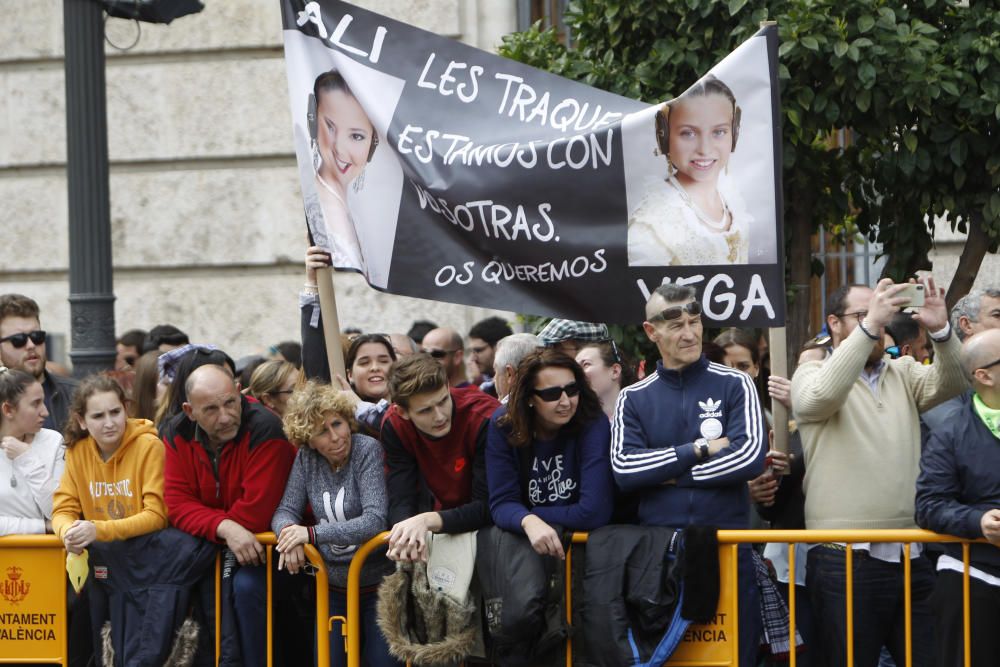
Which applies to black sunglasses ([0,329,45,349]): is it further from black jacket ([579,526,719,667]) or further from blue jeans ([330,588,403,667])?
black jacket ([579,526,719,667])

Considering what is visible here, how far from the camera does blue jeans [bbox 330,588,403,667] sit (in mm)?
5949

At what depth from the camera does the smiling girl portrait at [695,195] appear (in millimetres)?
5945

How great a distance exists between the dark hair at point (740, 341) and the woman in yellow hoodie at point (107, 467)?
2.57 m

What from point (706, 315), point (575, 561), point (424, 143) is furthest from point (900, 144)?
point (575, 561)

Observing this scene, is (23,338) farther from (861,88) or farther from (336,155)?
(861,88)

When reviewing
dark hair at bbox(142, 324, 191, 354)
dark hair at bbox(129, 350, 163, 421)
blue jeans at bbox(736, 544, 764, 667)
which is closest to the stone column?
dark hair at bbox(129, 350, 163, 421)

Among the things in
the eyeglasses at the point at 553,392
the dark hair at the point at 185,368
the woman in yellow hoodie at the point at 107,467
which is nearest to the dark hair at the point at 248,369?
the dark hair at the point at 185,368

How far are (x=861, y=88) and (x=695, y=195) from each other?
131 centimetres

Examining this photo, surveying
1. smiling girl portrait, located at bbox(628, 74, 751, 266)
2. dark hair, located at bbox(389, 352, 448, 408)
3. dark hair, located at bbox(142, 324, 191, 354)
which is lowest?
dark hair, located at bbox(389, 352, 448, 408)

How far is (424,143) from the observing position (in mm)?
6383

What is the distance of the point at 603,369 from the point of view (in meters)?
6.37

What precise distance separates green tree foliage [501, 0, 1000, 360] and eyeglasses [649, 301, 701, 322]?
166 cm

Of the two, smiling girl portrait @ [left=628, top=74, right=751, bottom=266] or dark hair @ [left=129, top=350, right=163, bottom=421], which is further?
dark hair @ [left=129, top=350, right=163, bottom=421]

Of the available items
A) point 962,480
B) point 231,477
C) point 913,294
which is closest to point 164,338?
point 231,477
